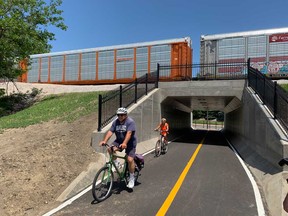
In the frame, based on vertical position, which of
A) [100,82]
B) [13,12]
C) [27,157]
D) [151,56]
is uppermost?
[13,12]

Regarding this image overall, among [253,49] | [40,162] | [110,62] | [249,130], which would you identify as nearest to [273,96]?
[249,130]

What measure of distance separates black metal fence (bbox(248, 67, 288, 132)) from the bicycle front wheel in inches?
209

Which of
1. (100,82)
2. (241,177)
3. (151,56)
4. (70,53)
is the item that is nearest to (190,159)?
(241,177)

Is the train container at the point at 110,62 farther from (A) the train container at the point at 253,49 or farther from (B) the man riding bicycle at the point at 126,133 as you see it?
(B) the man riding bicycle at the point at 126,133

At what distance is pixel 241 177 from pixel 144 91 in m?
8.73

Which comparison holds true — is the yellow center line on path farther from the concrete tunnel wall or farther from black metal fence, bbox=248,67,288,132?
black metal fence, bbox=248,67,288,132

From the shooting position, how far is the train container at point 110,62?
2303cm

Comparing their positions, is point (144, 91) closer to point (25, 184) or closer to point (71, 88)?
point (25, 184)

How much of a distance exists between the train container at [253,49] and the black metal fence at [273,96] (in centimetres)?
692

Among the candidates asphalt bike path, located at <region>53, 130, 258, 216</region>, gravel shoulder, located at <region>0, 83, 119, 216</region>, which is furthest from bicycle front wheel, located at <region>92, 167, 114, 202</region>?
gravel shoulder, located at <region>0, 83, 119, 216</region>

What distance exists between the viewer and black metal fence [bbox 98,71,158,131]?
1107cm

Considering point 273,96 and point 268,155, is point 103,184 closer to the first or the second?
point 268,155

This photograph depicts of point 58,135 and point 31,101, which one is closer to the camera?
point 58,135

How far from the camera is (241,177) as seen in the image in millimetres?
8328
